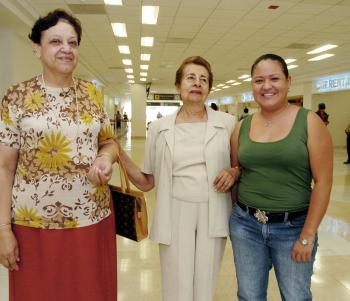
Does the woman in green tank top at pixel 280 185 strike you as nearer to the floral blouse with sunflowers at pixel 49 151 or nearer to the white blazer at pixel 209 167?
the white blazer at pixel 209 167

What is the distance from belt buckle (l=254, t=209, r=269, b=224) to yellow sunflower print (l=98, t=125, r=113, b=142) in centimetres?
79

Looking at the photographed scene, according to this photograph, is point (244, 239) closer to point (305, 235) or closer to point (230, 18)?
point (305, 235)

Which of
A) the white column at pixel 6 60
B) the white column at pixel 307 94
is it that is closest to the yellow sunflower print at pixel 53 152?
the white column at pixel 6 60

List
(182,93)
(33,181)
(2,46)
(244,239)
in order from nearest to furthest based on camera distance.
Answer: (33,181) < (244,239) < (182,93) < (2,46)

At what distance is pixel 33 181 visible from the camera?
1367 mm

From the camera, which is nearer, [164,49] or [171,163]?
[171,163]

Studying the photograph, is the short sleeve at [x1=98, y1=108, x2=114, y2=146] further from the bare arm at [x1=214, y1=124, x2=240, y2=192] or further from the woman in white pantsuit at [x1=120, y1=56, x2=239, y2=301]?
the bare arm at [x1=214, y1=124, x2=240, y2=192]

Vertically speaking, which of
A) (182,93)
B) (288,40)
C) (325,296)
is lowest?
(325,296)

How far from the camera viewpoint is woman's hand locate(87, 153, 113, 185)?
1377 millimetres

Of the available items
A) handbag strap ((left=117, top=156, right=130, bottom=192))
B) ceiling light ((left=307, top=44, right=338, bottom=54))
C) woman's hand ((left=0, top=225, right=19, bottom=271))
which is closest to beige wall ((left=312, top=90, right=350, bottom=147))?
ceiling light ((left=307, top=44, right=338, bottom=54))

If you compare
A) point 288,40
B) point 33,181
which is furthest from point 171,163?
point 288,40

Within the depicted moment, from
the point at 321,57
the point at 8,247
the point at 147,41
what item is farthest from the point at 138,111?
the point at 8,247

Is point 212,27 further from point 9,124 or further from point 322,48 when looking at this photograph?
point 9,124

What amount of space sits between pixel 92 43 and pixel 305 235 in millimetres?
9983
